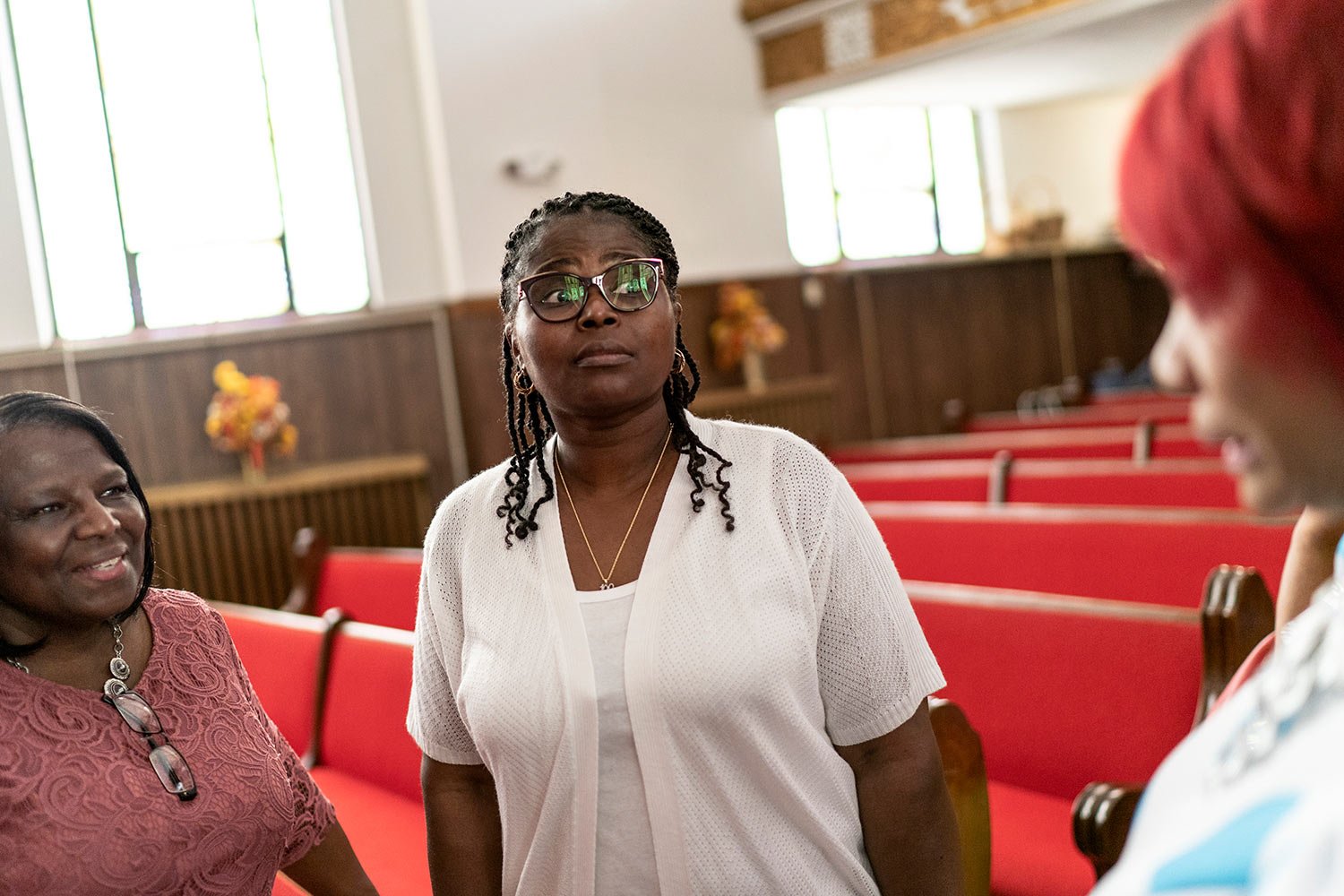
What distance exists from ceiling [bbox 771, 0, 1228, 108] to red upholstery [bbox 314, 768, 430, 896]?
5680mm

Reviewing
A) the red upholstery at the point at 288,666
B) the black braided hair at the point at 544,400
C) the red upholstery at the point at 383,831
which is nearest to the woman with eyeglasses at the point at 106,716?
the black braided hair at the point at 544,400

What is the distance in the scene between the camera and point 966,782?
226cm

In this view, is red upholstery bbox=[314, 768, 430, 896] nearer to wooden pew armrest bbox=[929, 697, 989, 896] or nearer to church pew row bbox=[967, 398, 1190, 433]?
wooden pew armrest bbox=[929, 697, 989, 896]

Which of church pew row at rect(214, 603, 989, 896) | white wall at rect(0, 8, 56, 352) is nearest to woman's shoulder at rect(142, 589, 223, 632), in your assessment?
church pew row at rect(214, 603, 989, 896)

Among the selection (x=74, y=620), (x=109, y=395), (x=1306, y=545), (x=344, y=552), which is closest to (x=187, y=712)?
(x=74, y=620)

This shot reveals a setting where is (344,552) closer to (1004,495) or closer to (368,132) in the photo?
(1004,495)

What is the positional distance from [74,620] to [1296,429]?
1506mm

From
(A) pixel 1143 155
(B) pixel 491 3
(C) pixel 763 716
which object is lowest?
(C) pixel 763 716

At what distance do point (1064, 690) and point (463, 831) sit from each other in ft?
4.91

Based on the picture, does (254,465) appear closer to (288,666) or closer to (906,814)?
(288,666)

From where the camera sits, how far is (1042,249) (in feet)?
35.0

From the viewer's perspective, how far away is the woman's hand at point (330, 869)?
1938mm

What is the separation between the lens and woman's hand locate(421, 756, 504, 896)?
1.74 m

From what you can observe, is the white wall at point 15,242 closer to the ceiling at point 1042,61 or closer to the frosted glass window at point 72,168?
the frosted glass window at point 72,168
